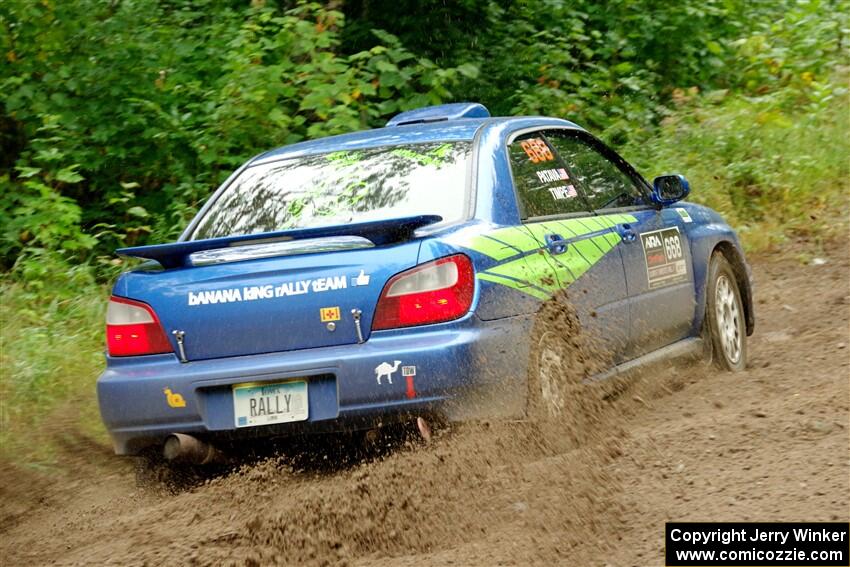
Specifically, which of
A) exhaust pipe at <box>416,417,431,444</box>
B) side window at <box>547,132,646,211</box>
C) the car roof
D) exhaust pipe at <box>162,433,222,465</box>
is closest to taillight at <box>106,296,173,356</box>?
exhaust pipe at <box>162,433,222,465</box>

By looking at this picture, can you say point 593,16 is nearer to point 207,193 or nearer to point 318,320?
point 207,193

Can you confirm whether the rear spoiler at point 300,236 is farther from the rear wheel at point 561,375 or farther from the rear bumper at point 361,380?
the rear wheel at point 561,375

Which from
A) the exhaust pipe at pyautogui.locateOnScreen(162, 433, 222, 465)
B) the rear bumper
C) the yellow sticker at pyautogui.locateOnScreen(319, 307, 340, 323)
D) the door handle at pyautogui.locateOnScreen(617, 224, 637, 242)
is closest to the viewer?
the rear bumper

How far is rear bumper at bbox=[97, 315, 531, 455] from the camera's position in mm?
4531

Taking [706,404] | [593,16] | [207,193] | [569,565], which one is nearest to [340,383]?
[569,565]

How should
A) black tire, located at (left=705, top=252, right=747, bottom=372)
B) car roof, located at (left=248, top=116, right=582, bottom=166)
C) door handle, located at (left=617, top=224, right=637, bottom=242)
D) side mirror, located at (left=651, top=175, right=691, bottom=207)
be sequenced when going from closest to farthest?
car roof, located at (left=248, top=116, right=582, bottom=166) < door handle, located at (left=617, top=224, right=637, bottom=242) < side mirror, located at (left=651, top=175, right=691, bottom=207) < black tire, located at (left=705, top=252, right=747, bottom=372)

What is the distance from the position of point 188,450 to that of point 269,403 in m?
0.39

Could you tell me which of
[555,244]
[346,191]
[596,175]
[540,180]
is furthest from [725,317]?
[346,191]

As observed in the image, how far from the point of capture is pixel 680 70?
13875 mm

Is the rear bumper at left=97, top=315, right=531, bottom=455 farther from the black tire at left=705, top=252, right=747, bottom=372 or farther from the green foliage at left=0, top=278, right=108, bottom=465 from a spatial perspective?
the black tire at left=705, top=252, right=747, bottom=372

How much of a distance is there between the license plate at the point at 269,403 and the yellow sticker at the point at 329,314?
0.83 ft

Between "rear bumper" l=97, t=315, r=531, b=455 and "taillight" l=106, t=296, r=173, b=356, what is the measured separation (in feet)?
0.28

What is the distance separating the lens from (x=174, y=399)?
4758 millimetres

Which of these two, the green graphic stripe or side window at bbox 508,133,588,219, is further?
side window at bbox 508,133,588,219
